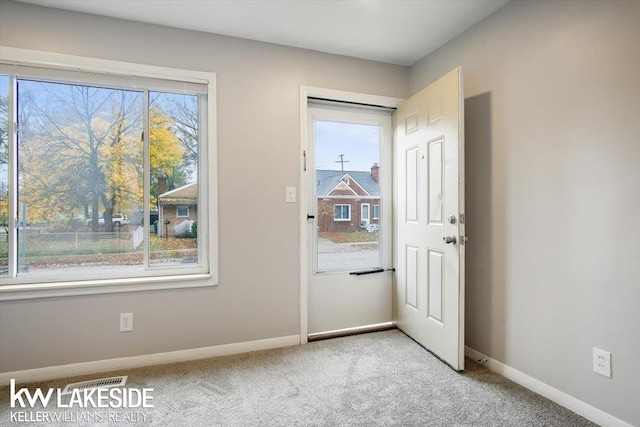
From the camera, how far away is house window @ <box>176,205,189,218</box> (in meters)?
2.47

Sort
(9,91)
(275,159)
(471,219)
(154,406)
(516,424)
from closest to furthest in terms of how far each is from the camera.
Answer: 1. (516,424)
2. (154,406)
3. (9,91)
4. (471,219)
5. (275,159)

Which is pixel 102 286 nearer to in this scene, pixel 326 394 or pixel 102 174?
pixel 102 174

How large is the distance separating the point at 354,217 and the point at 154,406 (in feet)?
6.43

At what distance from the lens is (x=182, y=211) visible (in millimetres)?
2480

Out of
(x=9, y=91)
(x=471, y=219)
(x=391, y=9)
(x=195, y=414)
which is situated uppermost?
(x=391, y=9)

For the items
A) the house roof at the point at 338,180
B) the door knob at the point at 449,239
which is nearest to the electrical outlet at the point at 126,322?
the house roof at the point at 338,180

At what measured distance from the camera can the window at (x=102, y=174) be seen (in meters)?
2.13

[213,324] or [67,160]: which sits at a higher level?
[67,160]

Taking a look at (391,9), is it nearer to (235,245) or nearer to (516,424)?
(235,245)

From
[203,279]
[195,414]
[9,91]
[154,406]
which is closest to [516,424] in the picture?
[195,414]

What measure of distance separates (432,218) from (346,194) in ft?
2.64

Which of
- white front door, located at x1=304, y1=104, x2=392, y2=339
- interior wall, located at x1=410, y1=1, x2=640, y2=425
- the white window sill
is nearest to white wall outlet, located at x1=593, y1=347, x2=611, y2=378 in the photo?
interior wall, located at x1=410, y1=1, x2=640, y2=425

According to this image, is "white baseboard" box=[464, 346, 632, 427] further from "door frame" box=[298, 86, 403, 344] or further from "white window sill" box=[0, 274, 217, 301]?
"white window sill" box=[0, 274, 217, 301]

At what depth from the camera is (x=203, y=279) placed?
2.42 metres
